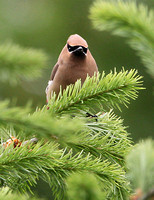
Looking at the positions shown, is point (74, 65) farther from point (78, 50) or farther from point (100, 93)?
point (100, 93)

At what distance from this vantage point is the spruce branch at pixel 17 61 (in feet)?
10.7

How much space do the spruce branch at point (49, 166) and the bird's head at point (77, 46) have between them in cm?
179

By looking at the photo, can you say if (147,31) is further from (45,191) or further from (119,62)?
(45,191)

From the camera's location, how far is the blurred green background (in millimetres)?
5984

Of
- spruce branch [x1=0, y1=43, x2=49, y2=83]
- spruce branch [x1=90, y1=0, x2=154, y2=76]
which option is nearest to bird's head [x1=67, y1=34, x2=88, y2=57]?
spruce branch [x1=0, y1=43, x2=49, y2=83]

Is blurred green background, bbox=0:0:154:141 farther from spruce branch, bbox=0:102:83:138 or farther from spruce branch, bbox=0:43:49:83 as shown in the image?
spruce branch, bbox=0:102:83:138

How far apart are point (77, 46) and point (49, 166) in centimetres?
189

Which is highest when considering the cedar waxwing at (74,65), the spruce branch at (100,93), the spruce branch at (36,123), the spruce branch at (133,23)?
the cedar waxwing at (74,65)

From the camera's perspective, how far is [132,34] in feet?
7.54

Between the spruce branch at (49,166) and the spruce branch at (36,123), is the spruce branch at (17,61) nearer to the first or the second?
the spruce branch at (49,166)

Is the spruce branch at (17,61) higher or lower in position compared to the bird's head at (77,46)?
lower

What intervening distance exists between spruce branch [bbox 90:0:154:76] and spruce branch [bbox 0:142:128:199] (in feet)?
2.15

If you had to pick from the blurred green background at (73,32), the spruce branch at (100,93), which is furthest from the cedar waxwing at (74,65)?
the blurred green background at (73,32)

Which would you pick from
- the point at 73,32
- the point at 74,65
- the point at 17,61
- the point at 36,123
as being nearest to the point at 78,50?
the point at 74,65
